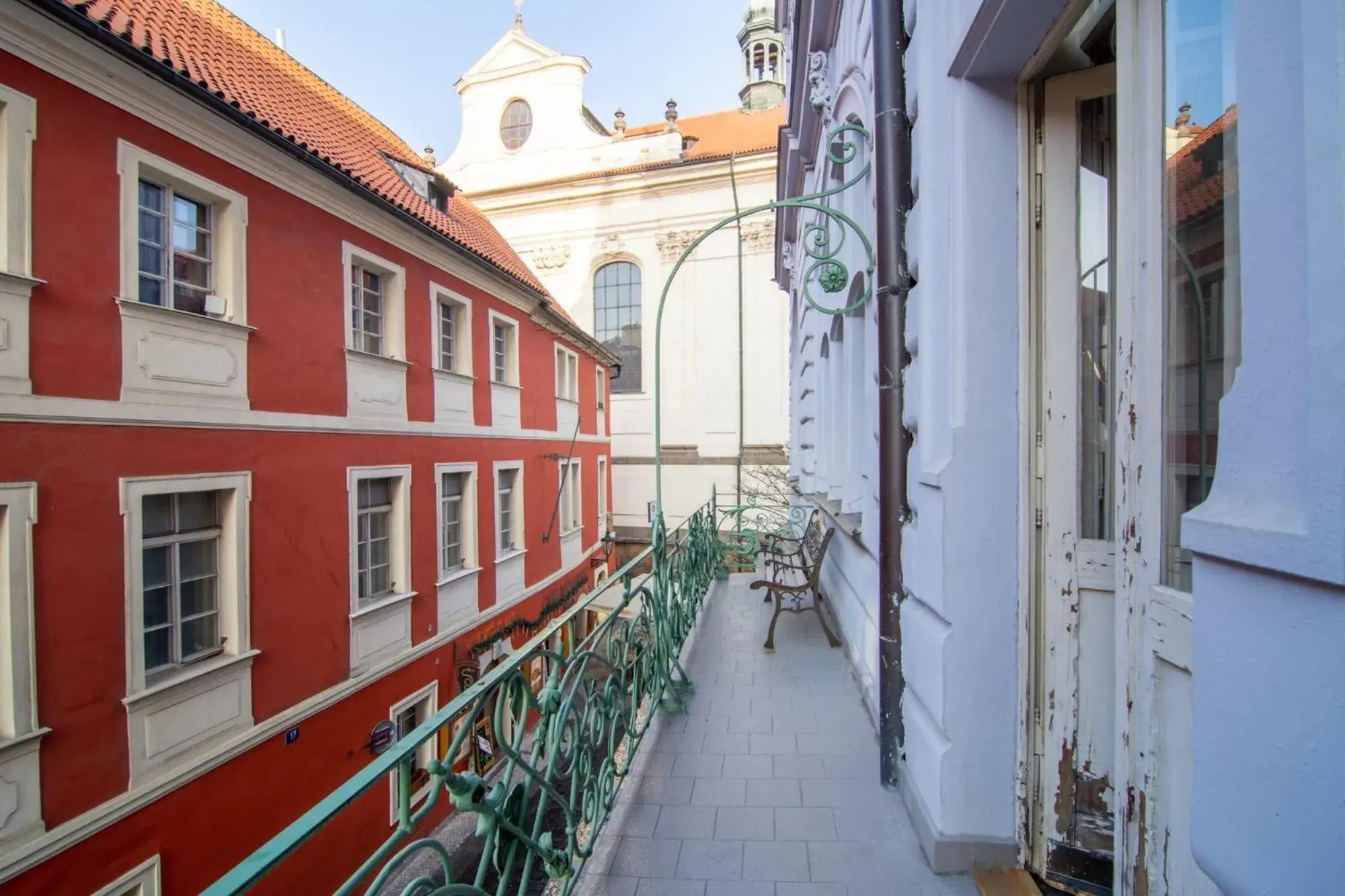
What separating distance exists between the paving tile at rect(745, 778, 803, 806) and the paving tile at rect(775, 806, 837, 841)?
0.06m

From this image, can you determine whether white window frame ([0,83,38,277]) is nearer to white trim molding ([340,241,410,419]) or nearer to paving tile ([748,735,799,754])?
white trim molding ([340,241,410,419])

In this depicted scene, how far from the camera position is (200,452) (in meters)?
7.01

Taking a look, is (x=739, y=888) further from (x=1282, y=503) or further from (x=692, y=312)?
(x=692, y=312)

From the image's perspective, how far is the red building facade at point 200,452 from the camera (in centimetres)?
548

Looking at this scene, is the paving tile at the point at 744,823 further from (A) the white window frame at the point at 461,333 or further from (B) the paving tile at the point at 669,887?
(A) the white window frame at the point at 461,333

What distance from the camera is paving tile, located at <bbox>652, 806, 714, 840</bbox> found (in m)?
2.88

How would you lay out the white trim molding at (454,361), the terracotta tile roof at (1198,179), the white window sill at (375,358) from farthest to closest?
the white trim molding at (454,361) → the white window sill at (375,358) → the terracotta tile roof at (1198,179)

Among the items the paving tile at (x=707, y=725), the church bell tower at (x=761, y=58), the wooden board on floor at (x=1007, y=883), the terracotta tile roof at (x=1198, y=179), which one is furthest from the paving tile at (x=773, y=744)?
the church bell tower at (x=761, y=58)

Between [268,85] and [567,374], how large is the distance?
31.3 ft

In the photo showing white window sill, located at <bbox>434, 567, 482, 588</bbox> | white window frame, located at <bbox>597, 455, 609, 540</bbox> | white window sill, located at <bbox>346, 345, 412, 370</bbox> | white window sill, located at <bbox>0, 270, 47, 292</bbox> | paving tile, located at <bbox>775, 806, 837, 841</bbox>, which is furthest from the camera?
white window frame, located at <bbox>597, 455, 609, 540</bbox>

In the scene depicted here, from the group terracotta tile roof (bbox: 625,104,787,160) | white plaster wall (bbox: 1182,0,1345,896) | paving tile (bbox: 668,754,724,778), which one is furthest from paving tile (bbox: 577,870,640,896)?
terracotta tile roof (bbox: 625,104,787,160)

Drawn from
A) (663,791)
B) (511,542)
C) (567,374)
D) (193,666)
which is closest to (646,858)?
(663,791)

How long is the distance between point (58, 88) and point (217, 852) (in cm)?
776

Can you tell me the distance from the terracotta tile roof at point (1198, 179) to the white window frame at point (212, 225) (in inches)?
321
